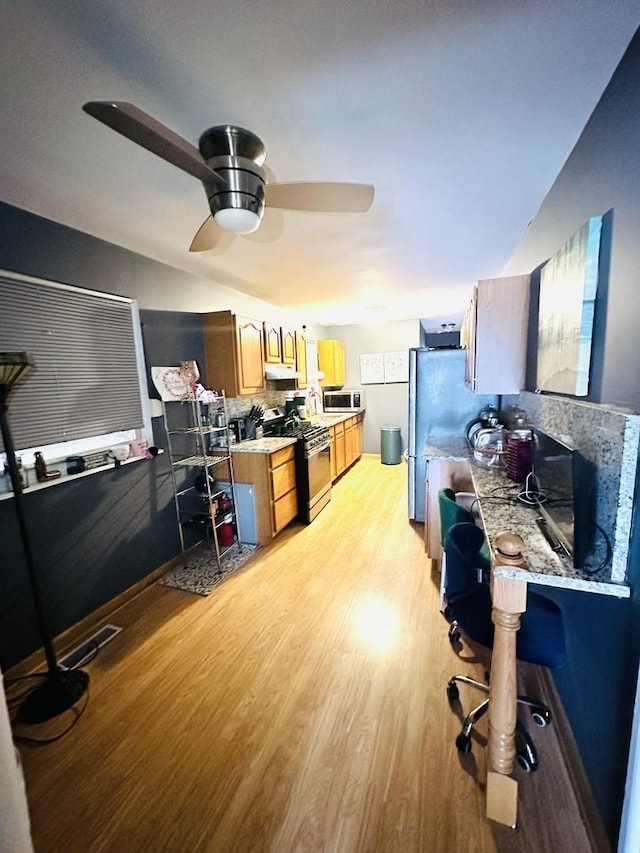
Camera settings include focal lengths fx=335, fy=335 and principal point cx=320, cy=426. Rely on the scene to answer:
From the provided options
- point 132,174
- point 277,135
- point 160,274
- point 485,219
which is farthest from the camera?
point 160,274

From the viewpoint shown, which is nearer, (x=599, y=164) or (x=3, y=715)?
(x=3, y=715)

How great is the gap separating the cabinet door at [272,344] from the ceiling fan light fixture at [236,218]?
2.23 metres

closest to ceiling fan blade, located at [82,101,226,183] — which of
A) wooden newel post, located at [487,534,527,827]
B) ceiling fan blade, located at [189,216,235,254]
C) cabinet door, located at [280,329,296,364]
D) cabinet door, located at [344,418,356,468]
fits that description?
ceiling fan blade, located at [189,216,235,254]

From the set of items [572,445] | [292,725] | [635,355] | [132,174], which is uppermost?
[132,174]

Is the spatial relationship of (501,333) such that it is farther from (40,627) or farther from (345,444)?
(345,444)

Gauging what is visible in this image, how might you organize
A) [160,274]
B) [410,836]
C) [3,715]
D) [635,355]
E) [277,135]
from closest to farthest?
[3,715], [635,355], [410,836], [277,135], [160,274]

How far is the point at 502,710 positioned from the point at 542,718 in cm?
55

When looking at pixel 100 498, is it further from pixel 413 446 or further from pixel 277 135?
pixel 413 446

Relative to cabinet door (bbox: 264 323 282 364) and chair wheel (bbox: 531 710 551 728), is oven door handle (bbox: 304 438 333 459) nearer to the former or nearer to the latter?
cabinet door (bbox: 264 323 282 364)

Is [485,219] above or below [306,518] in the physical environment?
above

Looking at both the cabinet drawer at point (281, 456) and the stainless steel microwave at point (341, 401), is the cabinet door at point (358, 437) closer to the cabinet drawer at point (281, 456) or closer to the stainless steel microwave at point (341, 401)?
the stainless steel microwave at point (341, 401)

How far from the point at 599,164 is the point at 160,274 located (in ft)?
9.00

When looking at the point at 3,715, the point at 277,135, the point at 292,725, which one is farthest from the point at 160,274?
the point at 292,725

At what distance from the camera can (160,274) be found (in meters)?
2.69
